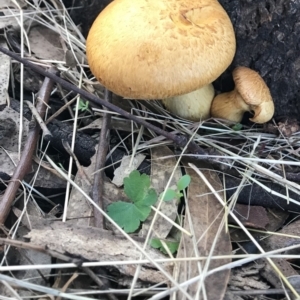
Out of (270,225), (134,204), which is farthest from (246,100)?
(134,204)

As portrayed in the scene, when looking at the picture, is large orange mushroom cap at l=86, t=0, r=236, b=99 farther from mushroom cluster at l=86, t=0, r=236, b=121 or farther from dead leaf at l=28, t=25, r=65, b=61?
dead leaf at l=28, t=25, r=65, b=61

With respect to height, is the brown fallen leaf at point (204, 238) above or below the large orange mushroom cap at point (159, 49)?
below

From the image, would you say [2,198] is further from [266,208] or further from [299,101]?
[299,101]

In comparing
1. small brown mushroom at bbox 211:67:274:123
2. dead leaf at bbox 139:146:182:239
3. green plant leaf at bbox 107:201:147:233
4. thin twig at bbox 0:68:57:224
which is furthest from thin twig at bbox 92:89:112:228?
small brown mushroom at bbox 211:67:274:123

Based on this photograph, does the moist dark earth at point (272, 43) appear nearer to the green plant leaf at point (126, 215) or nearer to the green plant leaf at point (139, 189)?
the green plant leaf at point (139, 189)

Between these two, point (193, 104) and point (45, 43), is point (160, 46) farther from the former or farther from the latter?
point (45, 43)

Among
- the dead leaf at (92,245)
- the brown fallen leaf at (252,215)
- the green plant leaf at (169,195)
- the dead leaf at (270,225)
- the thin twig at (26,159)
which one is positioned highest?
the thin twig at (26,159)

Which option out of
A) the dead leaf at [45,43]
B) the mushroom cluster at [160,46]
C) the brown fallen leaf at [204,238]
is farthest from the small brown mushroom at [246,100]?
the dead leaf at [45,43]
